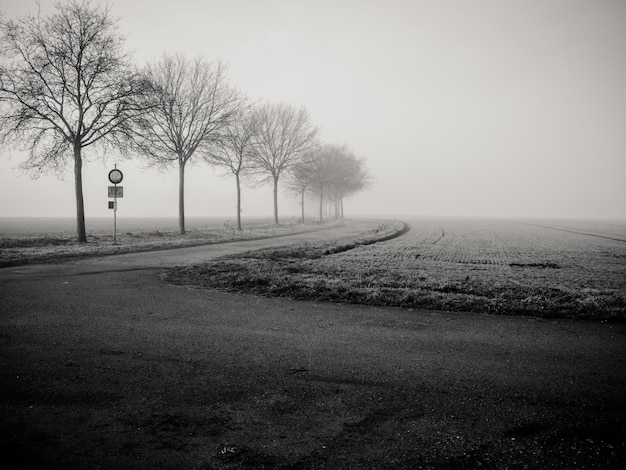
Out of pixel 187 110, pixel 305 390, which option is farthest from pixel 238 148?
pixel 305 390

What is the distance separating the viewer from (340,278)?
30.2 ft

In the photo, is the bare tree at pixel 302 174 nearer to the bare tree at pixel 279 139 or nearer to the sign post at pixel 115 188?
the bare tree at pixel 279 139

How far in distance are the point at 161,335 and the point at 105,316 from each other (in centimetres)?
157

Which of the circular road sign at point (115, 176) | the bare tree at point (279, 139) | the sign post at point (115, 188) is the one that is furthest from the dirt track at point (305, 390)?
the bare tree at point (279, 139)

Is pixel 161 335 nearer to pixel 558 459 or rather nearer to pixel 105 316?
pixel 105 316

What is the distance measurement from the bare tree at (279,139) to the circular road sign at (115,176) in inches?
802

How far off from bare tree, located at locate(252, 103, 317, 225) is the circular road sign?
2036 cm

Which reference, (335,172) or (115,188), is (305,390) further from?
(335,172)

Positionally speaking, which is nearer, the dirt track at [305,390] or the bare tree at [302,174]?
the dirt track at [305,390]

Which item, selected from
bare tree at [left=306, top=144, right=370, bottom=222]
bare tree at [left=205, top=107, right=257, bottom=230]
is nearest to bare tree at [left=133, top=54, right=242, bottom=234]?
bare tree at [left=205, top=107, right=257, bottom=230]

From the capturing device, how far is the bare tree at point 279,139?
1539 inches

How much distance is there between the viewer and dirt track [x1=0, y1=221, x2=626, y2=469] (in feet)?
8.54

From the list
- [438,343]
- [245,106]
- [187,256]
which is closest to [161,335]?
[438,343]

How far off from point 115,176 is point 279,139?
24012 millimetres
